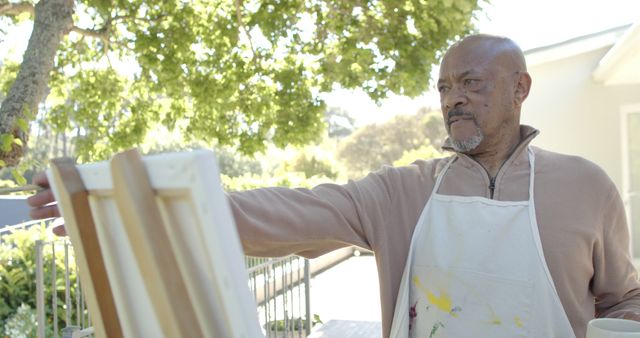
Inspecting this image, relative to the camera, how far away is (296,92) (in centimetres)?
778

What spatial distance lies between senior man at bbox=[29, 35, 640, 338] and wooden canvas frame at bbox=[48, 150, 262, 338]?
756 millimetres

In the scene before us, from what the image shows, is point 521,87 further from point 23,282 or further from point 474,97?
point 23,282

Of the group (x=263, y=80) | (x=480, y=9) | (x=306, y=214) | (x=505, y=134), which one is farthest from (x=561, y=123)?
(x=306, y=214)

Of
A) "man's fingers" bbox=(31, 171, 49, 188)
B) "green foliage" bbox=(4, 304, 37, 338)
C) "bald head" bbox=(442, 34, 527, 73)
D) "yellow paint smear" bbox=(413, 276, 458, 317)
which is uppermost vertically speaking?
"bald head" bbox=(442, 34, 527, 73)

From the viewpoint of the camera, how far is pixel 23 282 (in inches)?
249

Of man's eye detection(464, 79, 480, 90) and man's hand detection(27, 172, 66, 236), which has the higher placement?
man's eye detection(464, 79, 480, 90)

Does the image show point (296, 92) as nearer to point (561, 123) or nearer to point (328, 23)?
point (328, 23)

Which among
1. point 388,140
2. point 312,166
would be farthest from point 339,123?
point 312,166

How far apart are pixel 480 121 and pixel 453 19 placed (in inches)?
164

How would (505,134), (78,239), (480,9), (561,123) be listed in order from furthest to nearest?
(561,123) < (480,9) < (505,134) < (78,239)

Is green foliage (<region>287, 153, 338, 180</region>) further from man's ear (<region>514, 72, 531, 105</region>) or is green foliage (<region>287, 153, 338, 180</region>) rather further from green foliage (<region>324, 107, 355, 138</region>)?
green foliage (<region>324, 107, 355, 138</region>)

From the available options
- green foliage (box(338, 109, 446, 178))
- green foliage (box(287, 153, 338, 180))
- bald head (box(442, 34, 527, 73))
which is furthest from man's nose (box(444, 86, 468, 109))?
green foliage (box(338, 109, 446, 178))

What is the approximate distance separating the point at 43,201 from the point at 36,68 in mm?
3754

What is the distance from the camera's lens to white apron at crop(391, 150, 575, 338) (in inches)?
69.0
